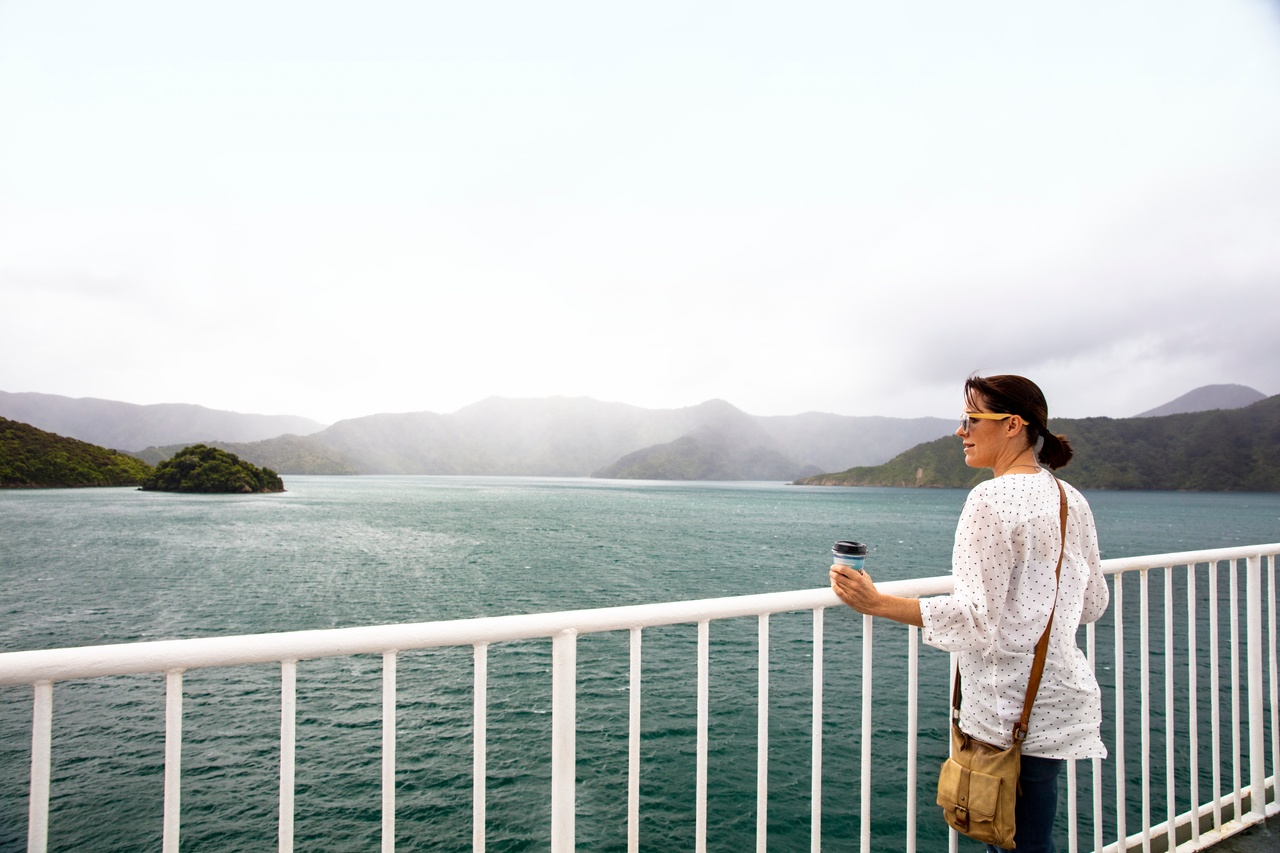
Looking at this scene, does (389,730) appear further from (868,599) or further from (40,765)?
(868,599)

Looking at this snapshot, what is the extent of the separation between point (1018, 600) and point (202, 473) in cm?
11261

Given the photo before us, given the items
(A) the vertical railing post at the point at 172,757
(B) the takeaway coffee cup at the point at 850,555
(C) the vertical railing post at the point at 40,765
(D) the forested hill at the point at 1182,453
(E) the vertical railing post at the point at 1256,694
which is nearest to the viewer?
(C) the vertical railing post at the point at 40,765

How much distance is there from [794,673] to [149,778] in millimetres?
13081

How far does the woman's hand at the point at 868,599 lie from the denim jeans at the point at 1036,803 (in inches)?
19.0

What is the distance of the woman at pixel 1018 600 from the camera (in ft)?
5.02

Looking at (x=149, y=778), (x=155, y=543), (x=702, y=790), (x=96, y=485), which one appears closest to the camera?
(x=702, y=790)

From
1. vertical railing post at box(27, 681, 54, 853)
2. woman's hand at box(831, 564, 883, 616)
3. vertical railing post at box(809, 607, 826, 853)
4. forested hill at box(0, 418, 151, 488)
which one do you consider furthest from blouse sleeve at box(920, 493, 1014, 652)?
forested hill at box(0, 418, 151, 488)

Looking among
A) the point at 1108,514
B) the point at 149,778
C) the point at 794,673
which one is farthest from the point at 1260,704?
the point at 1108,514

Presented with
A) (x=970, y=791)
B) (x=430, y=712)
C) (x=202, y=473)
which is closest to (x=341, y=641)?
(x=970, y=791)

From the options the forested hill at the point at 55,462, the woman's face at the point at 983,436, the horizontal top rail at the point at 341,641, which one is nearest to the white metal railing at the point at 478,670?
the horizontal top rail at the point at 341,641

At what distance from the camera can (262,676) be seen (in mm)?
15438

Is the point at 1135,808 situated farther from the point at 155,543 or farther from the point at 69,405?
the point at 69,405

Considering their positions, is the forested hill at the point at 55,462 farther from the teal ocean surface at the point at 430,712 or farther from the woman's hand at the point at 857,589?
the woman's hand at the point at 857,589

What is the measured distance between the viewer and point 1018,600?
1.56m
